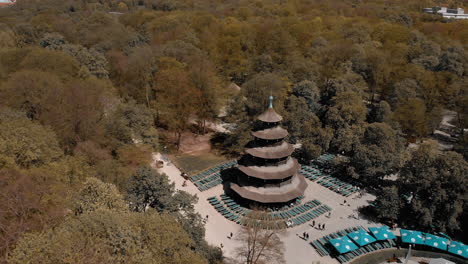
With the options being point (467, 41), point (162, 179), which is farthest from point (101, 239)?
point (467, 41)

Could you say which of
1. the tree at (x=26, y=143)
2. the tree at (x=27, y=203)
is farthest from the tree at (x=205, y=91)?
the tree at (x=27, y=203)

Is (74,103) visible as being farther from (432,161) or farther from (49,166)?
(432,161)

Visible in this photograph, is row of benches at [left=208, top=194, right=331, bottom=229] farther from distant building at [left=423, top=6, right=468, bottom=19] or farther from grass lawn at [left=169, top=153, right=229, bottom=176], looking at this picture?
distant building at [left=423, top=6, right=468, bottom=19]

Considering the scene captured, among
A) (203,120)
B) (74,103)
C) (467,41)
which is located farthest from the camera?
(467,41)

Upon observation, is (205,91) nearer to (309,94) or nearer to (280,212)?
(309,94)

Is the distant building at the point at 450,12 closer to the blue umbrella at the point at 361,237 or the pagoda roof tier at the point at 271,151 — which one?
the pagoda roof tier at the point at 271,151

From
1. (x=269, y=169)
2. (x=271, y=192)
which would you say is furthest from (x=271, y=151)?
(x=271, y=192)
